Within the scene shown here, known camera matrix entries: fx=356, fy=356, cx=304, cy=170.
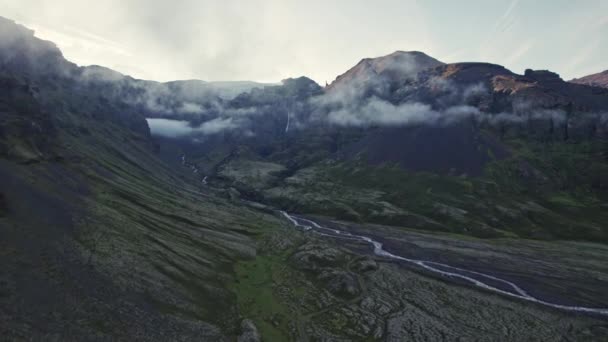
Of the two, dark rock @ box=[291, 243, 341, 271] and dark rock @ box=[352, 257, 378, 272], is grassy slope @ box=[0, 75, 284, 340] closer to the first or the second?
dark rock @ box=[291, 243, 341, 271]

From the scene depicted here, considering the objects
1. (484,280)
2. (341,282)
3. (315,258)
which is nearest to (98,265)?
(341,282)

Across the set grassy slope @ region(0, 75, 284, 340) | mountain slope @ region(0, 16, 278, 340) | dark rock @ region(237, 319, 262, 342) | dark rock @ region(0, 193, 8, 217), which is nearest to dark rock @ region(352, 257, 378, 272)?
grassy slope @ region(0, 75, 284, 340)

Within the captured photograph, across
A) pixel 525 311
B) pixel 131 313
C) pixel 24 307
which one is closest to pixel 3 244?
pixel 24 307

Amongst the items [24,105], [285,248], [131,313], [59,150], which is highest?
[24,105]

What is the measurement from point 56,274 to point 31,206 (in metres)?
39.0

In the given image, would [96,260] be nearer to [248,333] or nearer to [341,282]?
[248,333]

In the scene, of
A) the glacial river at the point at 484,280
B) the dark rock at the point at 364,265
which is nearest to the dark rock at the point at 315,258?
the dark rock at the point at 364,265

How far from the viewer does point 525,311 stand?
102 meters

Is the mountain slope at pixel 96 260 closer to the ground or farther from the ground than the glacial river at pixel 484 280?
farther from the ground

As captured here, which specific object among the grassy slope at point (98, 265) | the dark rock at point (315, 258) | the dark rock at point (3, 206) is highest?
the dark rock at point (3, 206)

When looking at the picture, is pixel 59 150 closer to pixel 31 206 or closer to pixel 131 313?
pixel 31 206

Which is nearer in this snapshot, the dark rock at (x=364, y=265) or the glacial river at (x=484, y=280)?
the glacial river at (x=484, y=280)

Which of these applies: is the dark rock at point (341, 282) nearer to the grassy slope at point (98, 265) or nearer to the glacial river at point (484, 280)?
the grassy slope at point (98, 265)

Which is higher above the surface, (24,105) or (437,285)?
(24,105)
